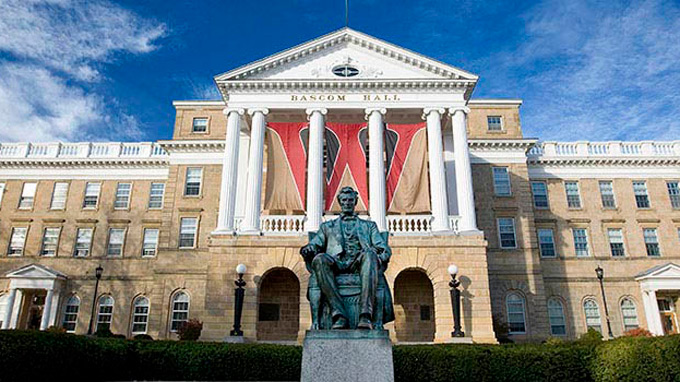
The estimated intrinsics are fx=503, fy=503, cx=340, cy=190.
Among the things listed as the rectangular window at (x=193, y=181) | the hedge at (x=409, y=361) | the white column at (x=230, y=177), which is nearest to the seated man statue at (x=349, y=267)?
the hedge at (x=409, y=361)

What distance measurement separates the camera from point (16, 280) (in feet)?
109

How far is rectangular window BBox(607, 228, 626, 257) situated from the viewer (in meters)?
34.6

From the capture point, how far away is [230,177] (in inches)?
1078

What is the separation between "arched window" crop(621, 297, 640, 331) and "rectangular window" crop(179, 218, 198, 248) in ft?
93.8

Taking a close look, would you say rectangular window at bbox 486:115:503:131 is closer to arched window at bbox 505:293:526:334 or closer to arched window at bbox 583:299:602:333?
arched window at bbox 505:293:526:334

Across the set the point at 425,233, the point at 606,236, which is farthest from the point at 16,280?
the point at 606,236

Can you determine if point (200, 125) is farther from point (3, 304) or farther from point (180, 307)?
point (3, 304)

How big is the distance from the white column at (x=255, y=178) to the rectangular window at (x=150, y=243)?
38.0ft

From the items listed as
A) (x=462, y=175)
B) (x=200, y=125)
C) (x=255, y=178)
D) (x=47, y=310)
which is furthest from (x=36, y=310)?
(x=462, y=175)

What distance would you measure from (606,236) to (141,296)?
3210 centimetres

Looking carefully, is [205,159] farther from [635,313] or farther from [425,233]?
[635,313]

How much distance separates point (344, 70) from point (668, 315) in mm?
26617

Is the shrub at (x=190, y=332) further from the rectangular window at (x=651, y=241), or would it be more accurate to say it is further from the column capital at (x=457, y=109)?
the rectangular window at (x=651, y=241)

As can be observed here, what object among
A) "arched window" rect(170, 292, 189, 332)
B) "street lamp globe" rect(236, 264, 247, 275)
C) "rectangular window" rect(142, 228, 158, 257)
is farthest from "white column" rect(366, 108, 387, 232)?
"rectangular window" rect(142, 228, 158, 257)
